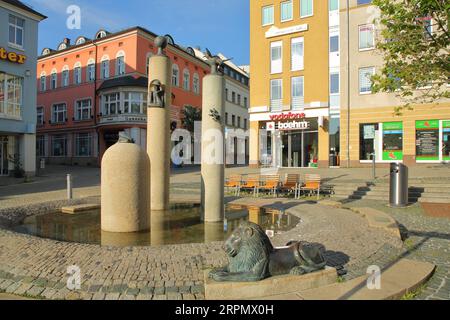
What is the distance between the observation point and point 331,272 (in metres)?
4.13

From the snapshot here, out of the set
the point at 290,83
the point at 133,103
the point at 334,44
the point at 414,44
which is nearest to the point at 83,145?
the point at 133,103

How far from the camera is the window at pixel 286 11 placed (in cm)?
3005

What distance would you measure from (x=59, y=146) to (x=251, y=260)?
4220 centimetres

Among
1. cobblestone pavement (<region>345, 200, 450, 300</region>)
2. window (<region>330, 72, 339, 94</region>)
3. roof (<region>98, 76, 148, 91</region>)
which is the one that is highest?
roof (<region>98, 76, 148, 91</region>)

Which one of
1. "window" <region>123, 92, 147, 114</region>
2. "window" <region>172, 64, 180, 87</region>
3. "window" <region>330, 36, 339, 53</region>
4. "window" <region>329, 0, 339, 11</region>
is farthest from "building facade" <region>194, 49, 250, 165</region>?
"window" <region>329, 0, 339, 11</region>

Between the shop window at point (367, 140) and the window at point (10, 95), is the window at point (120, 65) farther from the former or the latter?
the shop window at point (367, 140)

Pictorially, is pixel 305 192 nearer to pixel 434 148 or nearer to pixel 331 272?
pixel 331 272

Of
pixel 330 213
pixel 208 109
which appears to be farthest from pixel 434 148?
pixel 208 109

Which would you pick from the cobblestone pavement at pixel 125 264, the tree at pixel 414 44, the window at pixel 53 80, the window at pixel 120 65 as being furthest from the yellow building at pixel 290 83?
the window at pixel 53 80

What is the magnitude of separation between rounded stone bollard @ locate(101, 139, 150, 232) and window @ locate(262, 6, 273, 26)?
27488 mm

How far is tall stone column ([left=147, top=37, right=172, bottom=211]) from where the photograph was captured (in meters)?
9.73

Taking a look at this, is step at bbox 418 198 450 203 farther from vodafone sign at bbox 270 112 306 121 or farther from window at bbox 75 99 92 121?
window at bbox 75 99 92 121

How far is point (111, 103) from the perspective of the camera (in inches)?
1420
